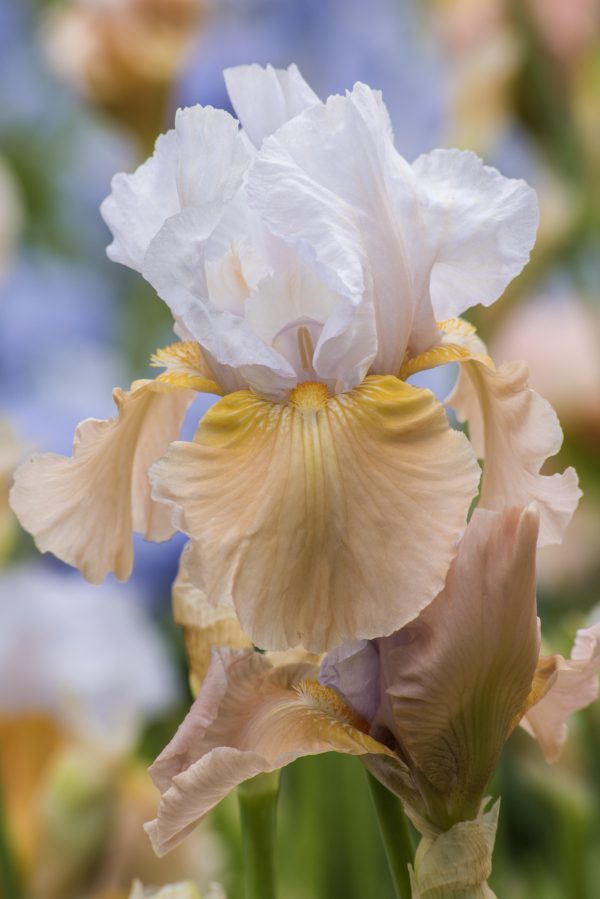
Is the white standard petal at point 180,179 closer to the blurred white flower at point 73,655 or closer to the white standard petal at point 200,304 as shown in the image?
the white standard petal at point 200,304

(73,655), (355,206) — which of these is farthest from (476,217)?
(73,655)

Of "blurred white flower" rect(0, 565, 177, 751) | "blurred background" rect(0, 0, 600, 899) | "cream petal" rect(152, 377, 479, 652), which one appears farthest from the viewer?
"blurred white flower" rect(0, 565, 177, 751)

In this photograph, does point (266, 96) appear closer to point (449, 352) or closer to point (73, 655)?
point (449, 352)

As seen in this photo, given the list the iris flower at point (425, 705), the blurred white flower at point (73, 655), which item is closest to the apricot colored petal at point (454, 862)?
the iris flower at point (425, 705)

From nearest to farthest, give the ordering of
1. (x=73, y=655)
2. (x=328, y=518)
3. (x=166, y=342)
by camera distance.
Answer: (x=328, y=518) → (x=73, y=655) → (x=166, y=342)

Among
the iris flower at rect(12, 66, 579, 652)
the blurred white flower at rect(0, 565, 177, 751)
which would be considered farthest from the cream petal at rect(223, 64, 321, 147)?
the blurred white flower at rect(0, 565, 177, 751)

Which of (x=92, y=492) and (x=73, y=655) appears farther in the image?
(x=73, y=655)

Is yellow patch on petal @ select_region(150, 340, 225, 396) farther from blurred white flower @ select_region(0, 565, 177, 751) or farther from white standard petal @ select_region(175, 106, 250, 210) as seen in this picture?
blurred white flower @ select_region(0, 565, 177, 751)
